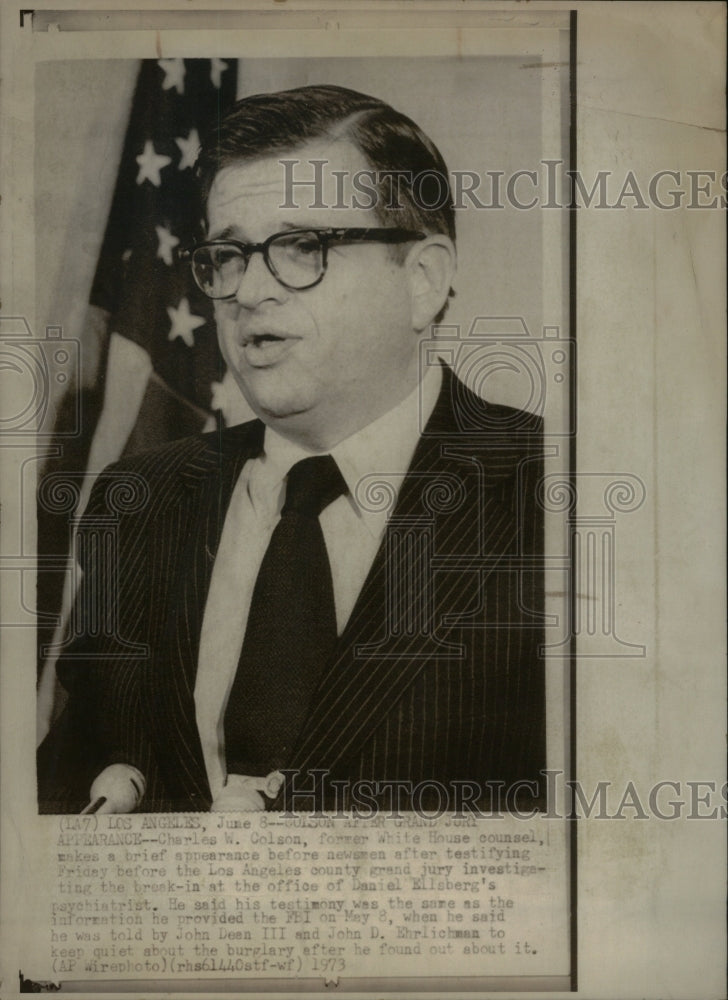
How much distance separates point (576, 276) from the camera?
1764mm

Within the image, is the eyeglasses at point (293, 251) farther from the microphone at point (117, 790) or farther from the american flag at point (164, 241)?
the microphone at point (117, 790)

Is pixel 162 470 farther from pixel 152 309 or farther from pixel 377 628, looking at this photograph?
pixel 377 628

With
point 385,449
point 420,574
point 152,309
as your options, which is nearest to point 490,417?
point 385,449

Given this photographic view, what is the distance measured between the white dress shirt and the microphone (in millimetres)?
146

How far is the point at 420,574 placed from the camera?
5.74ft

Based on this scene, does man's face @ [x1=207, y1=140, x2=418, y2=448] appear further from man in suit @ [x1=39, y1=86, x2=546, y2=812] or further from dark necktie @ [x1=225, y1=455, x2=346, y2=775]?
dark necktie @ [x1=225, y1=455, x2=346, y2=775]

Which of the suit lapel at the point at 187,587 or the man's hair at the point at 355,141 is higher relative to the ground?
the man's hair at the point at 355,141

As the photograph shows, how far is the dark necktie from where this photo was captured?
5.68 feet

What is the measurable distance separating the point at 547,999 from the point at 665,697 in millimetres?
640

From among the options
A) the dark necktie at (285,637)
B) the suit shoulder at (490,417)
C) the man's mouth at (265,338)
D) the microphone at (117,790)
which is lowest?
the microphone at (117,790)

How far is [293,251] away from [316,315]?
13 centimetres

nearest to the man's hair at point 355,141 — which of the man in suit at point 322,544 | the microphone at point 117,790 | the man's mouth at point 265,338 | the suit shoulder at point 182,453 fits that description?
the man in suit at point 322,544

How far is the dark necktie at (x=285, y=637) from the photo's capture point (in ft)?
5.68

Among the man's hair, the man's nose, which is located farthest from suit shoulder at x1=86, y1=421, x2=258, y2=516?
the man's hair
